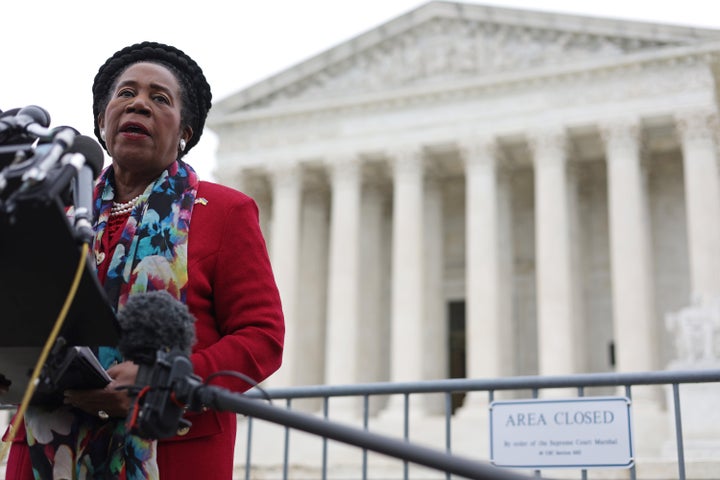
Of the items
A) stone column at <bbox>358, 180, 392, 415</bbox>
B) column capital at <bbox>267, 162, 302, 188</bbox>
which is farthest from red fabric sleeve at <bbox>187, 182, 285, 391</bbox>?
column capital at <bbox>267, 162, 302, 188</bbox>

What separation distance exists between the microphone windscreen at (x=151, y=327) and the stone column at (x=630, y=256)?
28695 mm

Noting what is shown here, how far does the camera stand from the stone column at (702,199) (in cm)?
2942

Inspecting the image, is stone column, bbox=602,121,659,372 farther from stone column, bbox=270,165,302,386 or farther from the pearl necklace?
the pearl necklace

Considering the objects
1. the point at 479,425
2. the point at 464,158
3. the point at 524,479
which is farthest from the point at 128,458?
the point at 464,158

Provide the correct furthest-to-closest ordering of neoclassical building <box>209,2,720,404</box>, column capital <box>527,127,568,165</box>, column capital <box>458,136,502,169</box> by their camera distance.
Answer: column capital <box>458,136,502,169</box> < column capital <box>527,127,568,165</box> < neoclassical building <box>209,2,720,404</box>

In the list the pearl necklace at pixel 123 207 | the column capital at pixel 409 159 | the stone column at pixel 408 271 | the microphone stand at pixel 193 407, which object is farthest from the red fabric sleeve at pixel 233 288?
the column capital at pixel 409 159

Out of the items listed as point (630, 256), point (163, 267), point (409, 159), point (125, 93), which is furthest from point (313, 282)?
point (163, 267)

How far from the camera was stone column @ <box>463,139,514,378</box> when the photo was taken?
31.6 metres

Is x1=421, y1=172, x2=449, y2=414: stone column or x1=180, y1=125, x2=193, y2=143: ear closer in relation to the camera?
x1=180, y1=125, x2=193, y2=143: ear

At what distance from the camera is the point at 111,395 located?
120 inches

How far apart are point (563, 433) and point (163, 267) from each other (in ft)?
10.1

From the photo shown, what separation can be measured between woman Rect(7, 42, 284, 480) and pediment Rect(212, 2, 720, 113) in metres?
30.5

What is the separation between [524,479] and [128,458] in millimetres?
1638

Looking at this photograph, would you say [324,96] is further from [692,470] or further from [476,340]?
[692,470]
